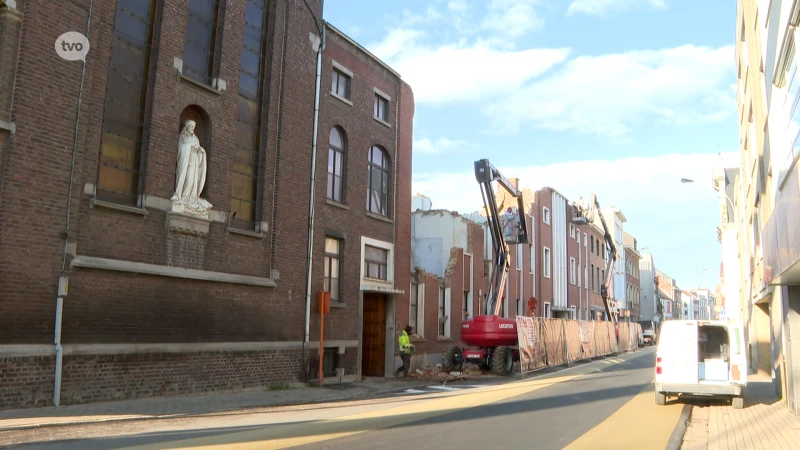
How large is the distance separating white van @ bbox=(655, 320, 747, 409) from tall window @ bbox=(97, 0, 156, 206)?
12079 mm

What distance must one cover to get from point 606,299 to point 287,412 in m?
41.1

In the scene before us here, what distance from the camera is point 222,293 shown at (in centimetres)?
1569

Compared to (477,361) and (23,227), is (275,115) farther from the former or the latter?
(477,361)

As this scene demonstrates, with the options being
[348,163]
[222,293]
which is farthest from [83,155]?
[348,163]

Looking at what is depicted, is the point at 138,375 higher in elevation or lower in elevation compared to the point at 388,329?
lower

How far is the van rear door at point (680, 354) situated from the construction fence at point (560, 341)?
898 cm

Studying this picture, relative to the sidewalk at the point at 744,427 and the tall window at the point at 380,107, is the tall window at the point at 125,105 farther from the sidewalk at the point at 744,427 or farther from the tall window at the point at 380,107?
the sidewalk at the point at 744,427

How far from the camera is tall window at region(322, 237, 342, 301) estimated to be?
19984 mm

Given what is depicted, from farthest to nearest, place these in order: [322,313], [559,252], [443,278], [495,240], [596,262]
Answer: [596,262] → [559,252] → [443,278] → [495,240] → [322,313]

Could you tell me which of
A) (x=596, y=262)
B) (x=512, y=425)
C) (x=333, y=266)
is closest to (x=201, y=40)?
(x=333, y=266)

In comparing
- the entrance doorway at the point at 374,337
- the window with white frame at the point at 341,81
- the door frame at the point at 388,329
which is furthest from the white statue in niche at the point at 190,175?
the entrance doorway at the point at 374,337

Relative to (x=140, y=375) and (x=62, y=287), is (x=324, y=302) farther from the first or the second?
(x=62, y=287)

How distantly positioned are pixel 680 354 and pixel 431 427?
6628 millimetres

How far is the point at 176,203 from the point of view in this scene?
1458cm
